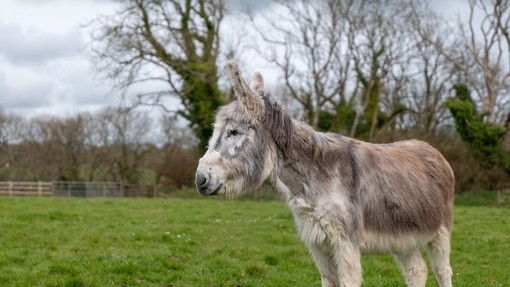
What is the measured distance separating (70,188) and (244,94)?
42.5 m

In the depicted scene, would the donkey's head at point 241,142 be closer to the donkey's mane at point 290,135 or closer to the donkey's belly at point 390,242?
the donkey's mane at point 290,135

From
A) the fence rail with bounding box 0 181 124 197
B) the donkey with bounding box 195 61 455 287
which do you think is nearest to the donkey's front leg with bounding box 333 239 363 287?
the donkey with bounding box 195 61 455 287

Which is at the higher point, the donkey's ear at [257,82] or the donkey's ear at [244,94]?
the donkey's ear at [257,82]

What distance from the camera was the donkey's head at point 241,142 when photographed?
5.06m

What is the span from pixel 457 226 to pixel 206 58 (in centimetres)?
2642

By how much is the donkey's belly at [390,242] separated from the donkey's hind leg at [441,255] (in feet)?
1.18

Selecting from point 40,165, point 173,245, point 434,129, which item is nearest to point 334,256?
point 173,245

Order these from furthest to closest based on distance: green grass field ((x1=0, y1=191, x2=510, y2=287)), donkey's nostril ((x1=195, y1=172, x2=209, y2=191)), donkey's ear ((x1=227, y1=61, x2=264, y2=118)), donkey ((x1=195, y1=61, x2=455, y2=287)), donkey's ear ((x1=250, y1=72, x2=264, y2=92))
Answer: green grass field ((x1=0, y1=191, x2=510, y2=287)) → donkey's ear ((x1=250, y1=72, x2=264, y2=92)) → donkey ((x1=195, y1=61, x2=455, y2=287)) → donkey's ear ((x1=227, y1=61, x2=264, y2=118)) → donkey's nostril ((x1=195, y1=172, x2=209, y2=191))

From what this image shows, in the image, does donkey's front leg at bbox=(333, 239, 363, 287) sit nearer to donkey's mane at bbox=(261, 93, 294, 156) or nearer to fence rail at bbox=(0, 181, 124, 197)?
donkey's mane at bbox=(261, 93, 294, 156)

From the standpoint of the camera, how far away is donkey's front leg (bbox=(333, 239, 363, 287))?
5289mm

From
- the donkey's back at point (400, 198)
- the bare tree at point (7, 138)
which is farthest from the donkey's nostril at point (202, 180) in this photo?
the bare tree at point (7, 138)

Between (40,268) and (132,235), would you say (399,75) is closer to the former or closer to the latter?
(132,235)

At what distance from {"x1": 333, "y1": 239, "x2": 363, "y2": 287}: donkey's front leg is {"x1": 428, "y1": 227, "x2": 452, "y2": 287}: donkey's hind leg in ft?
5.41

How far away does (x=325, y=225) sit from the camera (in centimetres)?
524
